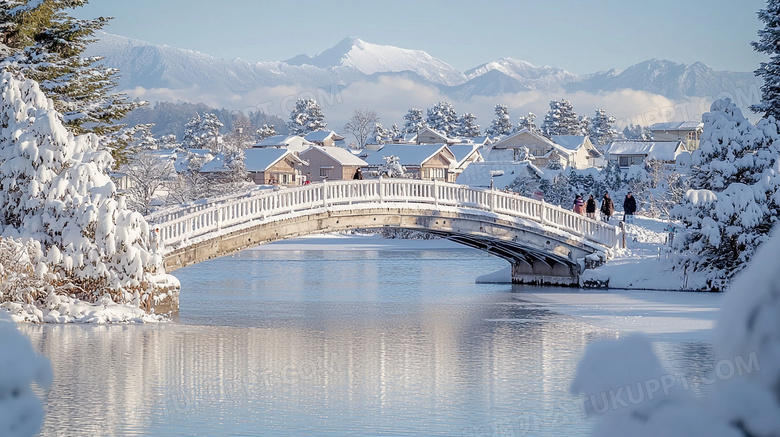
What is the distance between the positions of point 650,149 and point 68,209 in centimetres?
7035

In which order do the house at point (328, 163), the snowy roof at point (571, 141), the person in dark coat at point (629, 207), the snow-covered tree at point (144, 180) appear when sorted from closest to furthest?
the person in dark coat at point (629, 207) → the snow-covered tree at point (144, 180) → the house at point (328, 163) → the snowy roof at point (571, 141)

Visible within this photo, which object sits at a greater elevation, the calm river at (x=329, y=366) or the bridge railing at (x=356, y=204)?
the bridge railing at (x=356, y=204)

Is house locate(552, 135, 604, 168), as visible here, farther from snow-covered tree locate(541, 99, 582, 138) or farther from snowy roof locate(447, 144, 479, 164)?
snow-covered tree locate(541, 99, 582, 138)

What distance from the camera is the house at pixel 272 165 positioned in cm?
7800

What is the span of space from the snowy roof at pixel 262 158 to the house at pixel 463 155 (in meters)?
13.9

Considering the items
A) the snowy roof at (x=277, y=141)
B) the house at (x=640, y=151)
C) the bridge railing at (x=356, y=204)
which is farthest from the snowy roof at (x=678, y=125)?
the bridge railing at (x=356, y=204)

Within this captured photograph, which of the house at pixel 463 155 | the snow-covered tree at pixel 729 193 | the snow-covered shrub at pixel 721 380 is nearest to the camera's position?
the snow-covered shrub at pixel 721 380

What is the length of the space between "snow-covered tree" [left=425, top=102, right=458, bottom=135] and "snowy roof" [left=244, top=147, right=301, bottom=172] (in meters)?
49.4

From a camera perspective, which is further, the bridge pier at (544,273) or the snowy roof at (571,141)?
the snowy roof at (571,141)

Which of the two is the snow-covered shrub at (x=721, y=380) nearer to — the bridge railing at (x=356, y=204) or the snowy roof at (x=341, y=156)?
the bridge railing at (x=356, y=204)

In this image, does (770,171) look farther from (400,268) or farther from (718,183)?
(400,268)

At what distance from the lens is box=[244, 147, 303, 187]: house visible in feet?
256

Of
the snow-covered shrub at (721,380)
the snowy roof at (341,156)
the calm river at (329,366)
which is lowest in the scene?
the calm river at (329,366)

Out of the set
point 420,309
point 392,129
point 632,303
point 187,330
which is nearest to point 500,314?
point 420,309
